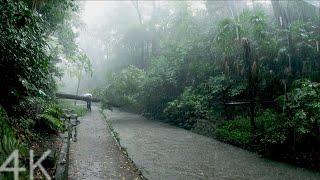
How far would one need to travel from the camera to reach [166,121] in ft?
64.5

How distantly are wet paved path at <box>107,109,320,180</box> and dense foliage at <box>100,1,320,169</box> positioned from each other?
2.29 feet

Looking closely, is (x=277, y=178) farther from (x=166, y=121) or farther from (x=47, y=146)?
(x=166, y=121)

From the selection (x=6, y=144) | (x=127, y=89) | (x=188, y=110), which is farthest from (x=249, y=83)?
(x=127, y=89)

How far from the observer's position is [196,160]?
10.1 meters

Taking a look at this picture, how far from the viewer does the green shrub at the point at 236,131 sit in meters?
11.9

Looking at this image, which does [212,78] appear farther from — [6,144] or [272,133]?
[6,144]

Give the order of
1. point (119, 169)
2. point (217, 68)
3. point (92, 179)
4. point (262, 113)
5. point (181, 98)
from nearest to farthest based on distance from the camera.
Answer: point (92, 179)
point (119, 169)
point (262, 113)
point (217, 68)
point (181, 98)

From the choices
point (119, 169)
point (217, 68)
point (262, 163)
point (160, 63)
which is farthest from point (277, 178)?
point (160, 63)

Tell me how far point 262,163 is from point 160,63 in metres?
13.7

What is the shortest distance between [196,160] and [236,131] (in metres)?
3.31

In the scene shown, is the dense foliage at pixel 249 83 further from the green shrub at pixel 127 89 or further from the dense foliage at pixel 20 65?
the dense foliage at pixel 20 65

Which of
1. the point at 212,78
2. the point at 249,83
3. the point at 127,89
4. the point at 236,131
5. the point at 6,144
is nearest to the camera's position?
the point at 6,144

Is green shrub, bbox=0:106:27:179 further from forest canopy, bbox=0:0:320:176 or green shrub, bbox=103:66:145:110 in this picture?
green shrub, bbox=103:66:145:110

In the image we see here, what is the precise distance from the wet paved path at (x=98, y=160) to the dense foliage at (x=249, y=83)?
13.8ft
